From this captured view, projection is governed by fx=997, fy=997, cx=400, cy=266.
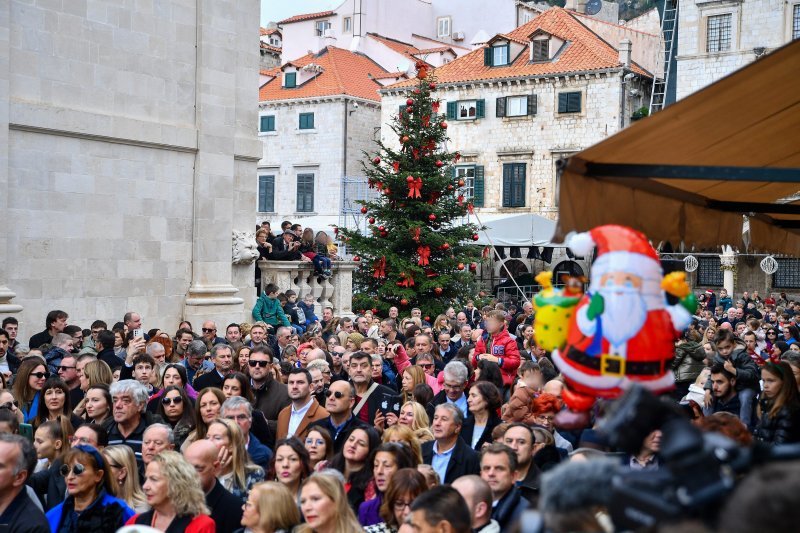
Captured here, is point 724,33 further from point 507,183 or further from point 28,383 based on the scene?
point 28,383

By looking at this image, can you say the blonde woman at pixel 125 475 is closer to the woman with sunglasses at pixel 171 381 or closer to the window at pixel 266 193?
the woman with sunglasses at pixel 171 381

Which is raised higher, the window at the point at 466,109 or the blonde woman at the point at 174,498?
the window at the point at 466,109

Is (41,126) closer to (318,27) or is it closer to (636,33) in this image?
(636,33)

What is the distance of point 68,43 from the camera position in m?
15.5

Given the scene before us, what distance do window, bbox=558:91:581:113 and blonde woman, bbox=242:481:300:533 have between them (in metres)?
40.0

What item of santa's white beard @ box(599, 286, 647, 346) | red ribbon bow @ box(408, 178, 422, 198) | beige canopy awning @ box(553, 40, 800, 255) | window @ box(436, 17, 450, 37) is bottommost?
santa's white beard @ box(599, 286, 647, 346)

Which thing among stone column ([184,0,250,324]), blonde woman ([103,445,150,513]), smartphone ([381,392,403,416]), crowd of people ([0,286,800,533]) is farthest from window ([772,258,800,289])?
blonde woman ([103,445,150,513])

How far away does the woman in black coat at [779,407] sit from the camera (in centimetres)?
696

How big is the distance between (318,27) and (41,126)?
4348 centimetres

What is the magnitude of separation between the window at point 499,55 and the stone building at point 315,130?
253 inches

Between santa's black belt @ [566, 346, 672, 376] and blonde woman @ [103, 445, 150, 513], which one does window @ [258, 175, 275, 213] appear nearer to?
blonde woman @ [103, 445, 150, 513]

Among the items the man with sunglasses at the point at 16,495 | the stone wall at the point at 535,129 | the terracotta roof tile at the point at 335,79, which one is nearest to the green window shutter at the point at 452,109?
the stone wall at the point at 535,129

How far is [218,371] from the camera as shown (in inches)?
436

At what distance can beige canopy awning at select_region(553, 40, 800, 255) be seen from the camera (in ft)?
15.4
